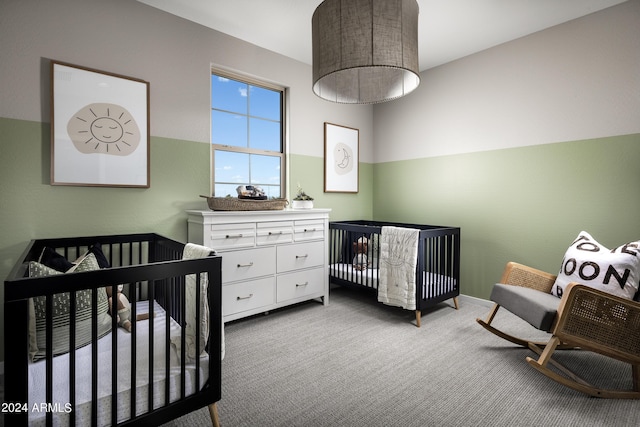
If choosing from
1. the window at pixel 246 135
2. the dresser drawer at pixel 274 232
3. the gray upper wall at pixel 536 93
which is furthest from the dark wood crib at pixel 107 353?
the gray upper wall at pixel 536 93

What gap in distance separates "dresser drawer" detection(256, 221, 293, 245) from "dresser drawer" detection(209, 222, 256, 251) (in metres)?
0.06

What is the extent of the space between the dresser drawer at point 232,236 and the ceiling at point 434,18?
1.69m

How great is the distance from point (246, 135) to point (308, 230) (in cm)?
111

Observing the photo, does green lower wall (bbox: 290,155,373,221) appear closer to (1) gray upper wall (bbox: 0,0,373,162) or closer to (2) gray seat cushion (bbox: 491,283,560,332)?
(1) gray upper wall (bbox: 0,0,373,162)

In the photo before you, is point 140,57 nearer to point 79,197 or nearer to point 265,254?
point 79,197

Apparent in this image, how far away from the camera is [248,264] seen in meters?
2.60

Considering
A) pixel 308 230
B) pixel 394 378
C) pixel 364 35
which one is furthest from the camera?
pixel 308 230

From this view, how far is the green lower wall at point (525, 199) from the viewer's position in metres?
2.42

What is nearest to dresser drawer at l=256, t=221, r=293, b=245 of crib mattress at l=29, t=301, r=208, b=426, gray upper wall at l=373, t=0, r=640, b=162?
crib mattress at l=29, t=301, r=208, b=426

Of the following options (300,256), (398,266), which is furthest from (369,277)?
(300,256)

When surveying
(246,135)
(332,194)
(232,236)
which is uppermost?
(246,135)

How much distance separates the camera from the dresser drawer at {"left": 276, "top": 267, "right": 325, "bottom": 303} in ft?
9.31

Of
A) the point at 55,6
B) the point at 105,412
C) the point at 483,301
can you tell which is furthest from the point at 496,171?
the point at 55,6

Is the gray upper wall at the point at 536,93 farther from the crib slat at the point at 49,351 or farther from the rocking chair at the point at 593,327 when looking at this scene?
the crib slat at the point at 49,351
